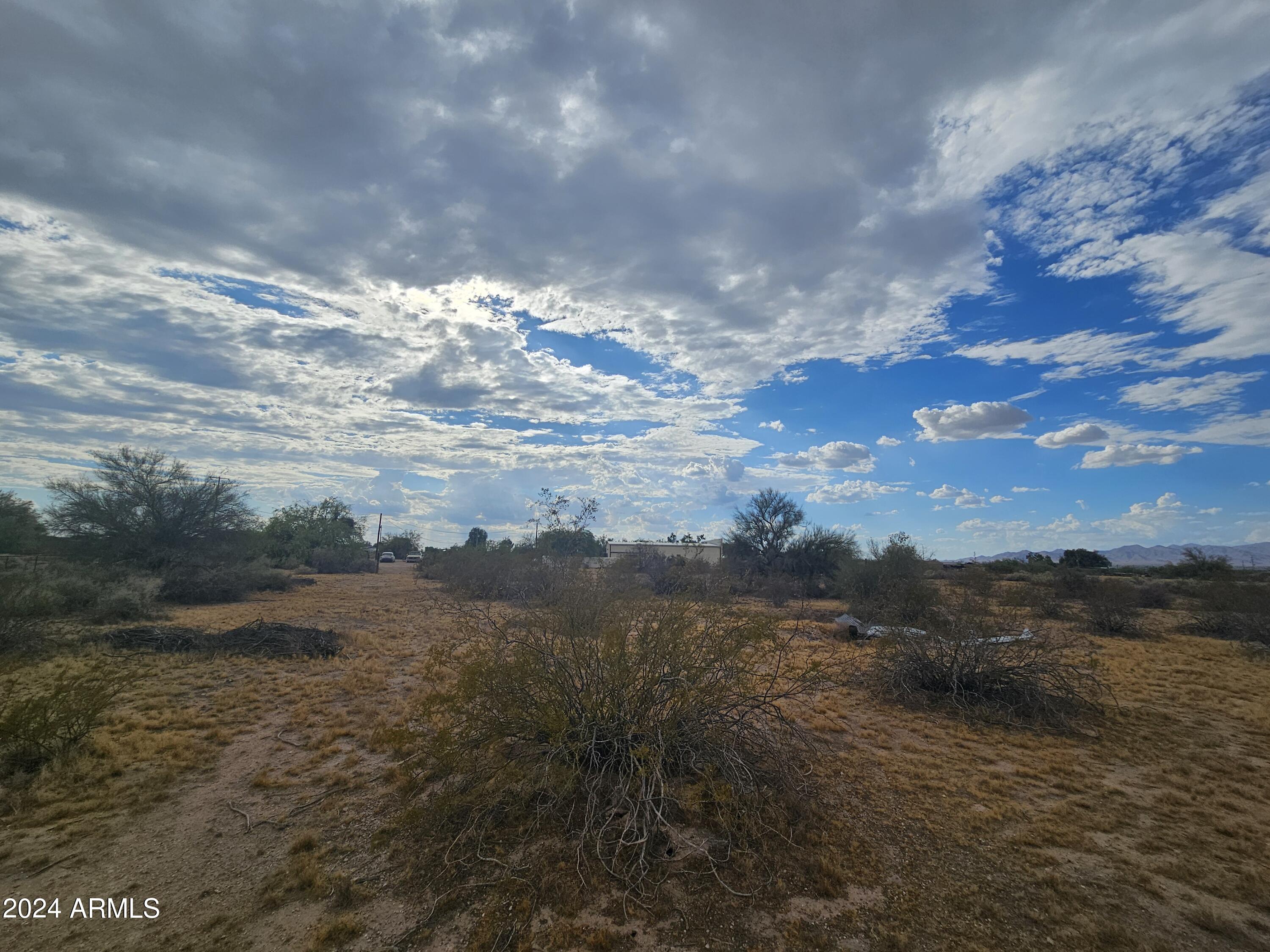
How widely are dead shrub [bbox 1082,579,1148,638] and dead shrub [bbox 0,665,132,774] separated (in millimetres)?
23749

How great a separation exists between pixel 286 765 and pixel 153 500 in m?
24.8

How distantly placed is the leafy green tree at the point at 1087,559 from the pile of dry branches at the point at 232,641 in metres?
47.5

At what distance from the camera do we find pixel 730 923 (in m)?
3.58

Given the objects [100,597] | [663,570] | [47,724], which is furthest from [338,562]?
[47,724]

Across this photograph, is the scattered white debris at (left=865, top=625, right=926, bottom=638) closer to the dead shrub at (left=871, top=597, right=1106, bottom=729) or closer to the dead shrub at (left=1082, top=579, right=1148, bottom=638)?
the dead shrub at (left=871, top=597, right=1106, bottom=729)

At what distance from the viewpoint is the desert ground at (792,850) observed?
3.53 meters

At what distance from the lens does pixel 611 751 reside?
497cm

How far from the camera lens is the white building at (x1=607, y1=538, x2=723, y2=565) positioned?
37312 millimetres

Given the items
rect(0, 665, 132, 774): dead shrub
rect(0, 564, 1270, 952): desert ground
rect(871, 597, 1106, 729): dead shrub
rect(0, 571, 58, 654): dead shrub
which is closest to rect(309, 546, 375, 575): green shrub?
rect(0, 571, 58, 654): dead shrub

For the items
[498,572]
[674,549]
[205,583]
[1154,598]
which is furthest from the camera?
[674,549]

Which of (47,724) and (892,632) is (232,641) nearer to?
(47,724)

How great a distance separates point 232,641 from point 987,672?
602 inches

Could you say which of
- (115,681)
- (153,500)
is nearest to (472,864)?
(115,681)

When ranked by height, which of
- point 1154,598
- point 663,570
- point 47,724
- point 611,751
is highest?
point 663,570
